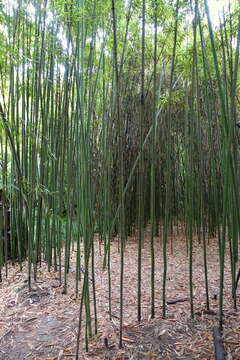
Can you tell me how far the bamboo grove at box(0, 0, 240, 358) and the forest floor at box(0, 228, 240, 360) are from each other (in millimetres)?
79

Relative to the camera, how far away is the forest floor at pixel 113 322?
153 cm

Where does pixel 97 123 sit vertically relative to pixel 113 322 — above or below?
above

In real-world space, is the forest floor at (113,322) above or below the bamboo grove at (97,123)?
below

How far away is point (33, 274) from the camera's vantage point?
8.70 ft

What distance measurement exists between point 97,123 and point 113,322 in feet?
7.68

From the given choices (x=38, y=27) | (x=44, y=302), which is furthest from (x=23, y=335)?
(x=38, y=27)

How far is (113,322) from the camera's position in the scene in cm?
179

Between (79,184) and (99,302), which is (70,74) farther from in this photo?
(99,302)

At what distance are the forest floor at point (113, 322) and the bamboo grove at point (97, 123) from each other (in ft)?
0.26

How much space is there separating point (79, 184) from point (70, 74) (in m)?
0.84

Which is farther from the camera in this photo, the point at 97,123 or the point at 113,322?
the point at 97,123

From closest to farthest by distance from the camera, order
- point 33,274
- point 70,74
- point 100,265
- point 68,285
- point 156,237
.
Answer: point 70,74, point 68,285, point 33,274, point 100,265, point 156,237

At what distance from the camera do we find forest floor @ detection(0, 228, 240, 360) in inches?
60.3

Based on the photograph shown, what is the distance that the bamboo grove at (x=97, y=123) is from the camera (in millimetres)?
1628
